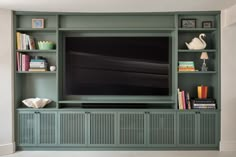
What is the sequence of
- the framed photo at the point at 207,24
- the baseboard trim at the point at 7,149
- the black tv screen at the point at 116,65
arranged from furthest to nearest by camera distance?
the black tv screen at the point at 116,65
the framed photo at the point at 207,24
the baseboard trim at the point at 7,149

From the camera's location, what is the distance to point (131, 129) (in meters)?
4.78

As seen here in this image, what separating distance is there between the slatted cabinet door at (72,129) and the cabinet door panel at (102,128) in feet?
0.44

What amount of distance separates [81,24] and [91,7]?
1.76 ft

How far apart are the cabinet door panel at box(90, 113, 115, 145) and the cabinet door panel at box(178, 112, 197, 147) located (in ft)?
3.63

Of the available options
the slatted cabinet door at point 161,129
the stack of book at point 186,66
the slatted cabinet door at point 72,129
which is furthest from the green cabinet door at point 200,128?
the slatted cabinet door at point 72,129

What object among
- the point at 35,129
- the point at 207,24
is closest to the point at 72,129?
the point at 35,129

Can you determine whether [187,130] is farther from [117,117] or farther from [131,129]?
[117,117]

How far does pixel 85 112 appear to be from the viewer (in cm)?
477

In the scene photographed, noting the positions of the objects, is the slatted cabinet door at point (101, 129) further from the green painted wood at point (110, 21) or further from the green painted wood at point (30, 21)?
the green painted wood at point (30, 21)

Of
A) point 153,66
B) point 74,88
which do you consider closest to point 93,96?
point 74,88

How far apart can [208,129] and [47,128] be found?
8.72 feet

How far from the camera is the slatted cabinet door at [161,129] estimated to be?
4.76m

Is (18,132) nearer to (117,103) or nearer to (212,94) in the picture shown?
A: (117,103)

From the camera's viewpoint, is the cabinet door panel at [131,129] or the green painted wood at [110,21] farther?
the green painted wood at [110,21]
